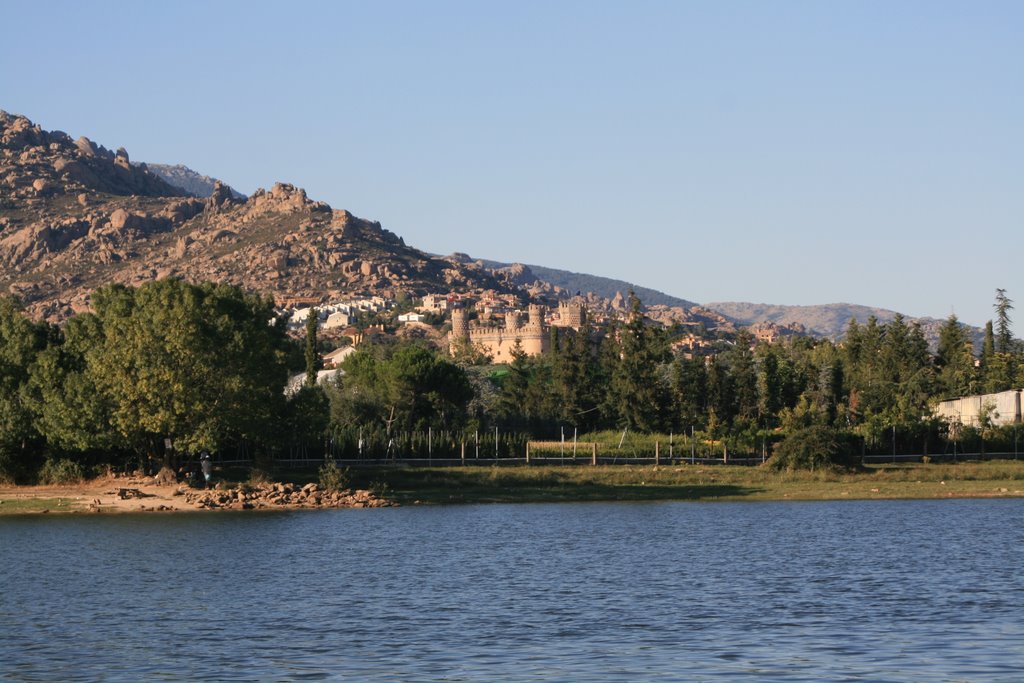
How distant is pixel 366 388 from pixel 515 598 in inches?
2018

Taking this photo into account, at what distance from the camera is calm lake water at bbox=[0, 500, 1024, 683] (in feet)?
69.1

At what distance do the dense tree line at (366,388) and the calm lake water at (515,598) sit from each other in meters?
7.94

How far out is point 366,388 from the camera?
259 ft

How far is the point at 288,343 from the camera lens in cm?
6281

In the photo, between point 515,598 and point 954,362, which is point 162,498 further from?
point 954,362

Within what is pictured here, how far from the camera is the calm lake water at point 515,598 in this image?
69.1 feet

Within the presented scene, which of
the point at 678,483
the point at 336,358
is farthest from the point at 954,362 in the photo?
the point at 336,358

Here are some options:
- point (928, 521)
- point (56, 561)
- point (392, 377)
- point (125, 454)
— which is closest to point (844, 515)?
point (928, 521)

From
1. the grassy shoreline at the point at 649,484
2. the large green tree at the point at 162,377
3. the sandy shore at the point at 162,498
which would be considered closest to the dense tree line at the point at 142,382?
the large green tree at the point at 162,377

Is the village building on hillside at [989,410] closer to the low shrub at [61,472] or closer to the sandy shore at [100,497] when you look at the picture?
the sandy shore at [100,497]

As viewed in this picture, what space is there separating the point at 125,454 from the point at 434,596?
3283 cm

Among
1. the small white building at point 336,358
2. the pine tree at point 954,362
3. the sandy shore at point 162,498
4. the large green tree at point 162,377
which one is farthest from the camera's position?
the small white building at point 336,358

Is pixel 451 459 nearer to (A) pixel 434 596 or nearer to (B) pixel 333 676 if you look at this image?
(A) pixel 434 596

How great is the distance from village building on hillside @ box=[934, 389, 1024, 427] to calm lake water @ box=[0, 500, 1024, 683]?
29.1 metres
